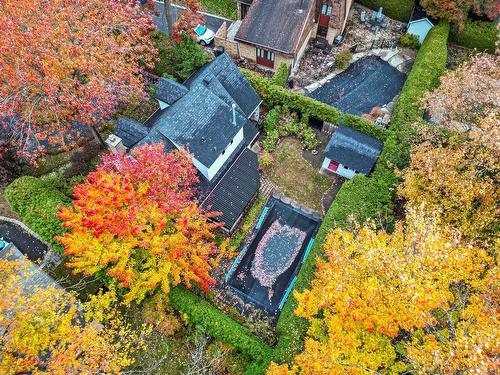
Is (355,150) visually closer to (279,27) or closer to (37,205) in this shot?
(279,27)

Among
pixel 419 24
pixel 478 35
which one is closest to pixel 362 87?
pixel 419 24

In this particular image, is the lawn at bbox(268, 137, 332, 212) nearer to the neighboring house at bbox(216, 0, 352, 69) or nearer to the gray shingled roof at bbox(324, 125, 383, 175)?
the gray shingled roof at bbox(324, 125, 383, 175)

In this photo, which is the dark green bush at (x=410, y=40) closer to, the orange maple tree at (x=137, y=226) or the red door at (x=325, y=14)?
the red door at (x=325, y=14)

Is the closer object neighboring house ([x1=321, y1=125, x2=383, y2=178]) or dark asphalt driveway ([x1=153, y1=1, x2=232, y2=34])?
neighboring house ([x1=321, y1=125, x2=383, y2=178])

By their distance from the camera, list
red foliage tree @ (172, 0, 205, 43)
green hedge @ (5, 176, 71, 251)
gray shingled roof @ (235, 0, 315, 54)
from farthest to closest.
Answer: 1. gray shingled roof @ (235, 0, 315, 54)
2. red foliage tree @ (172, 0, 205, 43)
3. green hedge @ (5, 176, 71, 251)

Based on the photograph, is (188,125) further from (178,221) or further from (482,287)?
(482,287)

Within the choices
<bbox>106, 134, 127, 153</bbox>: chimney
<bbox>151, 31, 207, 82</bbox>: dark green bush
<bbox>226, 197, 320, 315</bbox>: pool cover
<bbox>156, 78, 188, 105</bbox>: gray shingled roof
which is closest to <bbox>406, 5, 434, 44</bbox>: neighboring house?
<bbox>151, 31, 207, 82</bbox>: dark green bush

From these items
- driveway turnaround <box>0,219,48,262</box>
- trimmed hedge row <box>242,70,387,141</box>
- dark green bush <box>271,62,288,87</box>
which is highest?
dark green bush <box>271,62,288,87</box>
